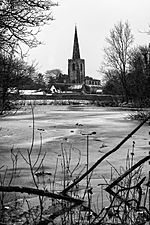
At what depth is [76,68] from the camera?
114 m

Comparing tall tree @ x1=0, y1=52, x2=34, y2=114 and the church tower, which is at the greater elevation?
the church tower

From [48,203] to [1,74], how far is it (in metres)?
11.0


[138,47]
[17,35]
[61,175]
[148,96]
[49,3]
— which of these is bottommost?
[61,175]

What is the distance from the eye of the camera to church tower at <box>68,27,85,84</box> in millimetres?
113938

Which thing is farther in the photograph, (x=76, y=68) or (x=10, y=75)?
(x=76, y=68)

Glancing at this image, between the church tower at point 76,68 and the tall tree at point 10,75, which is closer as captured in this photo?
the tall tree at point 10,75

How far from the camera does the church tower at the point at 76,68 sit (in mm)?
113938

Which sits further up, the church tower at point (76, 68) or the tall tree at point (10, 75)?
the church tower at point (76, 68)

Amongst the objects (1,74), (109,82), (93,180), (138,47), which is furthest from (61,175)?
(109,82)

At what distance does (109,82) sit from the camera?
49.1 metres

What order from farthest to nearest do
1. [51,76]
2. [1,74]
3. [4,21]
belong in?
[51,76], [1,74], [4,21]

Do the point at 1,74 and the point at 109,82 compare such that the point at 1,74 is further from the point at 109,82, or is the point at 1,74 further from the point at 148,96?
the point at 109,82

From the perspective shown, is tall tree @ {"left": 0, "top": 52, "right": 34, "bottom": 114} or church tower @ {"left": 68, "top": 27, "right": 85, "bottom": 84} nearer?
tall tree @ {"left": 0, "top": 52, "right": 34, "bottom": 114}

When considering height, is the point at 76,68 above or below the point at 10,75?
above
